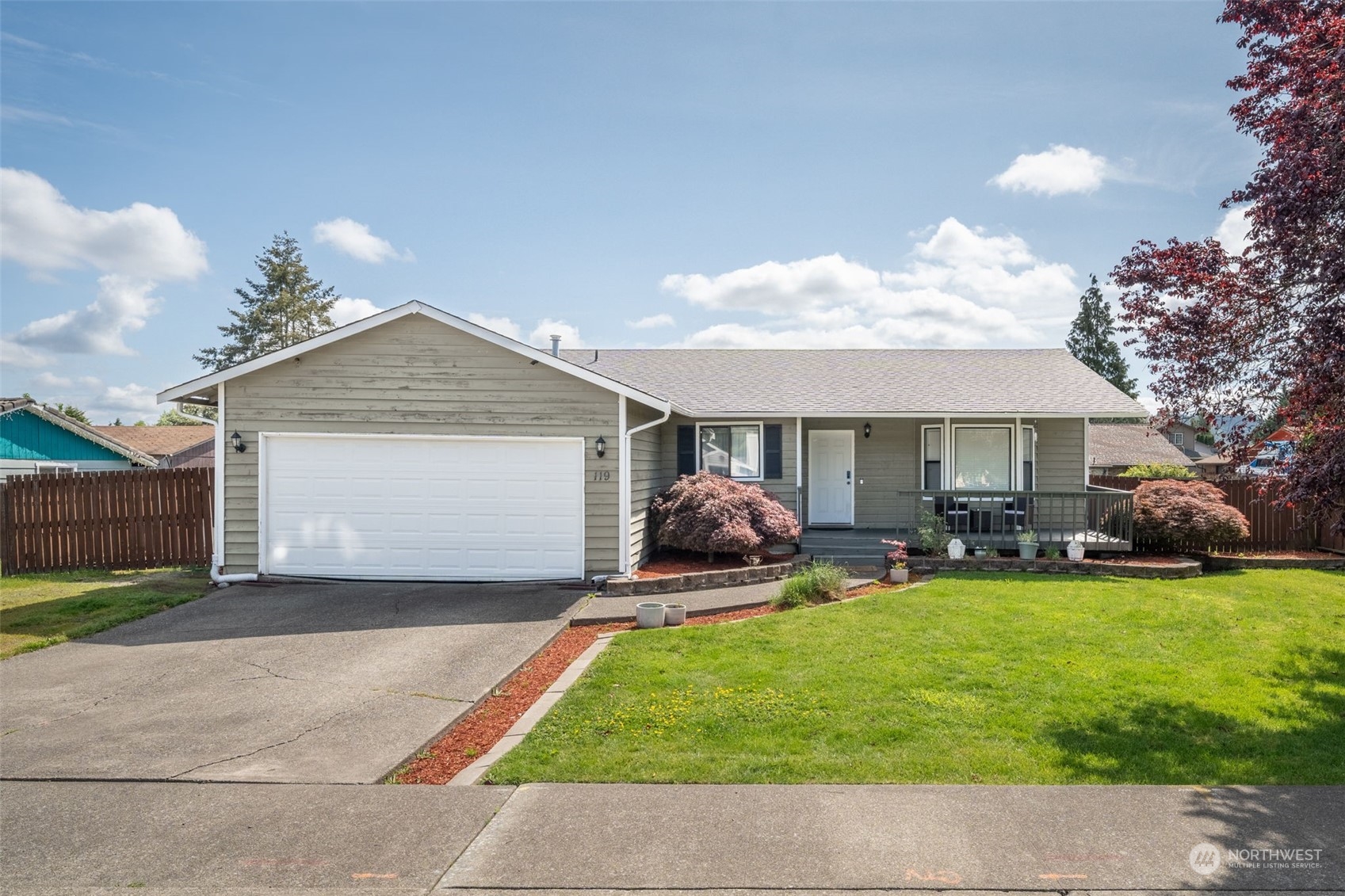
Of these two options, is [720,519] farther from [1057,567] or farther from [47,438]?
[47,438]

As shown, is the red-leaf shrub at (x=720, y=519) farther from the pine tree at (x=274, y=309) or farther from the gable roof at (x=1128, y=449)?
the pine tree at (x=274, y=309)

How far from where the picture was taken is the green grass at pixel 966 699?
484cm

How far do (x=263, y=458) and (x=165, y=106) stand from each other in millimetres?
6109

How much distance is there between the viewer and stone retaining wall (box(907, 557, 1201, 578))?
1197 cm

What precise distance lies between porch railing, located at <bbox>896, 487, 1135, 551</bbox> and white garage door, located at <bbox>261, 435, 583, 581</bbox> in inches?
261

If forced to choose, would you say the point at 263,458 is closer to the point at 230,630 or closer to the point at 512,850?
the point at 230,630

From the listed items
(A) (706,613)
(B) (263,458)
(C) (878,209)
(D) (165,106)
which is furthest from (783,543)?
(D) (165,106)

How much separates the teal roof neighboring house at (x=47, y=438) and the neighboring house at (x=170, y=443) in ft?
9.85

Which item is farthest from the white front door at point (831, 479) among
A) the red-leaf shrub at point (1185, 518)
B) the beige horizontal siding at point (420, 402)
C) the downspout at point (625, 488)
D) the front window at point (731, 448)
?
the beige horizontal siding at point (420, 402)

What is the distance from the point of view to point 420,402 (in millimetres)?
11602

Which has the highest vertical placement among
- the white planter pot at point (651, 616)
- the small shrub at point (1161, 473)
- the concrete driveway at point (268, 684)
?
the small shrub at point (1161, 473)

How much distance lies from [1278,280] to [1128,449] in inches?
1120

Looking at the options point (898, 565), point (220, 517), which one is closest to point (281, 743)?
point (220, 517)

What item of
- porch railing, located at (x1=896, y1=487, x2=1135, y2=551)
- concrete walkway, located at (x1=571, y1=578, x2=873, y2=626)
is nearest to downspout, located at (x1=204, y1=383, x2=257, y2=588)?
concrete walkway, located at (x1=571, y1=578, x2=873, y2=626)
